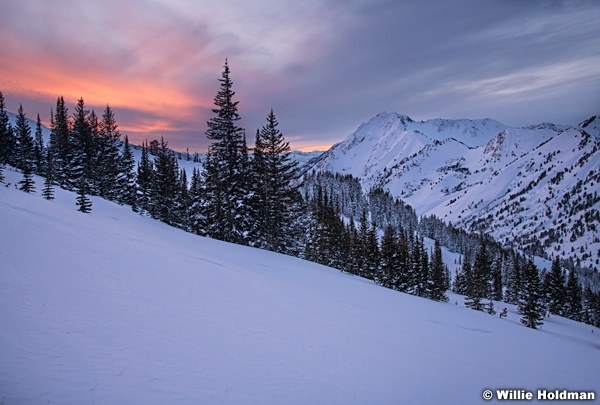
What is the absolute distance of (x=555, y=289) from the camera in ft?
201

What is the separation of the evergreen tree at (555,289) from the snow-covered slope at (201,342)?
62.6m

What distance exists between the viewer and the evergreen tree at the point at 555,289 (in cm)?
5819

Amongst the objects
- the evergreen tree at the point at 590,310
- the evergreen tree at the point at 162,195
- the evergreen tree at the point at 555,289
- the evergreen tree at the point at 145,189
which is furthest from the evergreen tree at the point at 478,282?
the evergreen tree at the point at 145,189

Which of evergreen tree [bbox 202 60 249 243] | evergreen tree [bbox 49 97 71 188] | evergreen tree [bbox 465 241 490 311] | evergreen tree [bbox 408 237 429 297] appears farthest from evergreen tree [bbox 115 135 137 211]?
evergreen tree [bbox 465 241 490 311]

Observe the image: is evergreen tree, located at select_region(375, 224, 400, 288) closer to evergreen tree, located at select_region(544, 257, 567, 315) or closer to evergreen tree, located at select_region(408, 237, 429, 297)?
evergreen tree, located at select_region(408, 237, 429, 297)

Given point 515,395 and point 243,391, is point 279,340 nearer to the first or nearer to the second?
point 243,391

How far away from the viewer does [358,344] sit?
704 cm

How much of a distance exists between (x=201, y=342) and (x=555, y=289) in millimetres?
80975

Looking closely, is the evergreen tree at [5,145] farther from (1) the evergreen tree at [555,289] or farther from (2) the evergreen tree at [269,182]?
(1) the evergreen tree at [555,289]

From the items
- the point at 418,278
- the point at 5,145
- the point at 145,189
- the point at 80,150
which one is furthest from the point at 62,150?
the point at 418,278

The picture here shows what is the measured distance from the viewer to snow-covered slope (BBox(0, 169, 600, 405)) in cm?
389

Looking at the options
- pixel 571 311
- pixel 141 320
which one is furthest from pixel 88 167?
pixel 571 311

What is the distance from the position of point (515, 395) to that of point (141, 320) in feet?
26.9

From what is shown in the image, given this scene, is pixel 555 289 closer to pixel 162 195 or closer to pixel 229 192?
pixel 229 192
